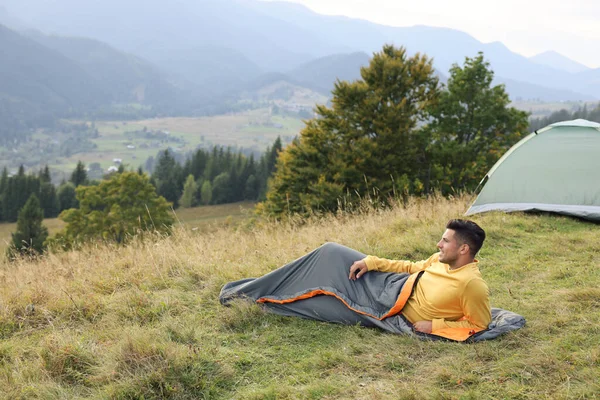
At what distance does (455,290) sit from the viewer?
400cm

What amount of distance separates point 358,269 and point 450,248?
0.91 meters

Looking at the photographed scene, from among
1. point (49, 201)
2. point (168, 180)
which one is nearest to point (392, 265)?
point (49, 201)

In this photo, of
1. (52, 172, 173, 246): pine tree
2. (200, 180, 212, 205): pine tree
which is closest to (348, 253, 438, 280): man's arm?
(52, 172, 173, 246): pine tree

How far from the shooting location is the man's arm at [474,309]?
394cm

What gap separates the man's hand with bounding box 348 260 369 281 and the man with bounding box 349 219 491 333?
1.73ft

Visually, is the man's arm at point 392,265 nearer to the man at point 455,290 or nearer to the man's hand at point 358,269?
the man's hand at point 358,269

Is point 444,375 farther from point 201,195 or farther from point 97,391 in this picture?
point 201,195

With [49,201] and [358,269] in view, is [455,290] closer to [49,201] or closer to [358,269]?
[358,269]

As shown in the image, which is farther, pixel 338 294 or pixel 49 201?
pixel 49 201

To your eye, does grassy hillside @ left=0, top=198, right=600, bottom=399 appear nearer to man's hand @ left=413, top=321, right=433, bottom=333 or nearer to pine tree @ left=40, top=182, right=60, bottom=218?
man's hand @ left=413, top=321, right=433, bottom=333

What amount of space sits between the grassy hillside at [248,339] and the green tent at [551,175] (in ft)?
8.05

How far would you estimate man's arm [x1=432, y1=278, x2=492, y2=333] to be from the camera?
155 inches

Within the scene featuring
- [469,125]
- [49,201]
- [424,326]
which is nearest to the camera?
[424,326]

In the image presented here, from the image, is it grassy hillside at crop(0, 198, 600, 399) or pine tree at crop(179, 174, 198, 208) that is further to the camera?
pine tree at crop(179, 174, 198, 208)
